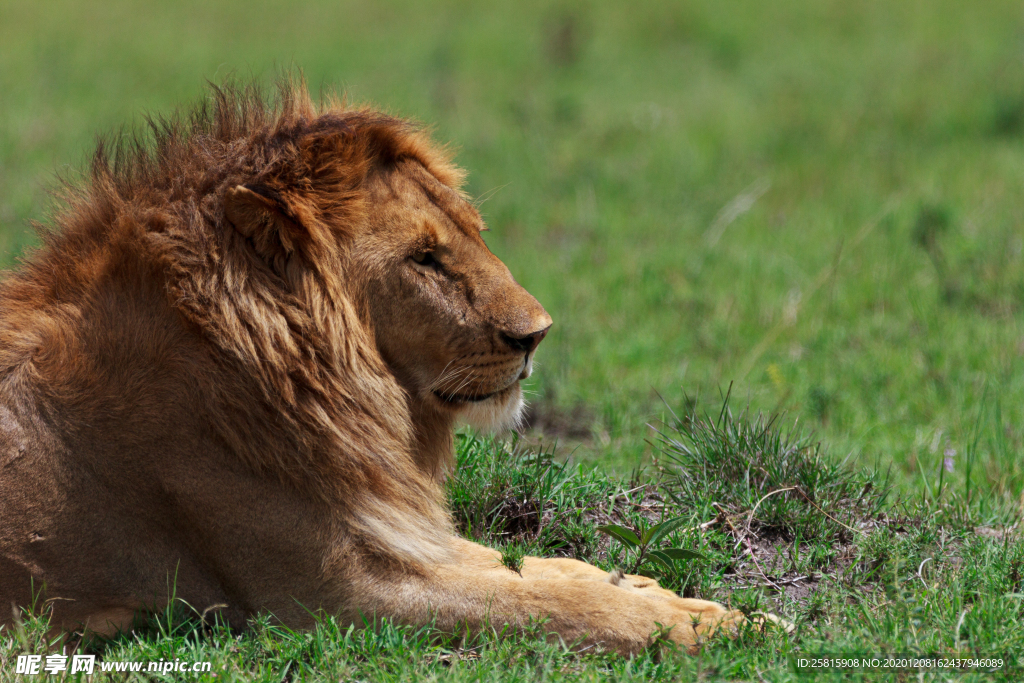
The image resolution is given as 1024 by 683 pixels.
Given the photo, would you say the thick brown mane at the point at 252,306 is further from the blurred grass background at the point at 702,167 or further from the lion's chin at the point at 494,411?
the blurred grass background at the point at 702,167

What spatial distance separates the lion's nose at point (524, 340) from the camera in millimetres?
2898

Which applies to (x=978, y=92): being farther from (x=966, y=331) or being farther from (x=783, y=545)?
(x=783, y=545)

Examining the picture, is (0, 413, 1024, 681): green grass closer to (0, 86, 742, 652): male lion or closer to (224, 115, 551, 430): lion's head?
(0, 86, 742, 652): male lion

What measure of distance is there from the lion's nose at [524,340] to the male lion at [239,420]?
30 cm

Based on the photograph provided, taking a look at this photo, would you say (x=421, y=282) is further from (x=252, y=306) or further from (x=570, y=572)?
(x=570, y=572)

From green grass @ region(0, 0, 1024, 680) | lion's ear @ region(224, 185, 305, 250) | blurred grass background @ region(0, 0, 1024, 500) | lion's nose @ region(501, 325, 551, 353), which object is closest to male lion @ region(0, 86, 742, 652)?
lion's ear @ region(224, 185, 305, 250)

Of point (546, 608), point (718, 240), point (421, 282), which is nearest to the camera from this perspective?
point (546, 608)

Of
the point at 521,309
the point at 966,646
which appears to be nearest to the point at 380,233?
the point at 521,309

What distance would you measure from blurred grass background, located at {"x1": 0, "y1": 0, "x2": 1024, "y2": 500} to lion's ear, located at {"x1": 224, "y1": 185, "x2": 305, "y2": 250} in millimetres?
919

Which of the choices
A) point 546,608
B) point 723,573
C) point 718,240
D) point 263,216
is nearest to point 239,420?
point 263,216

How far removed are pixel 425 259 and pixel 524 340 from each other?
0.38m

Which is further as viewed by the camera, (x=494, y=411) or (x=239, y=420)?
(x=494, y=411)

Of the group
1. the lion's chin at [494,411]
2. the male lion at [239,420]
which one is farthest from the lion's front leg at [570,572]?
the lion's chin at [494,411]

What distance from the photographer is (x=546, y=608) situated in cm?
260
